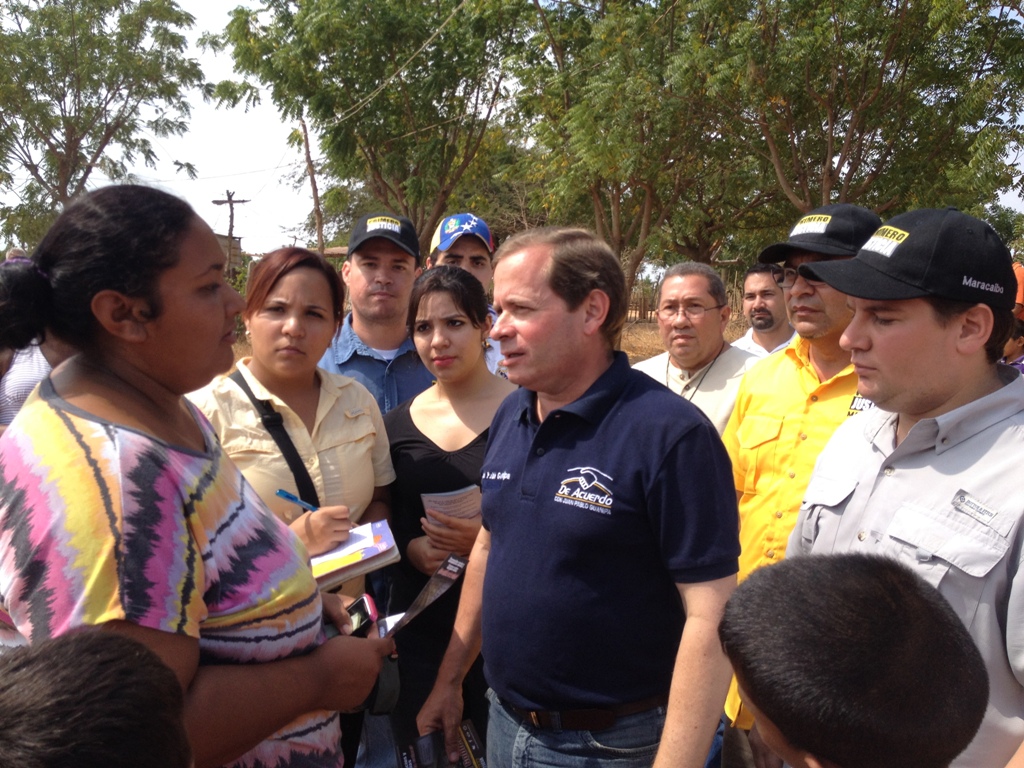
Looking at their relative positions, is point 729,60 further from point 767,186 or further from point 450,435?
point 450,435

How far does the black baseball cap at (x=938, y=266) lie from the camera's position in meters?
1.84

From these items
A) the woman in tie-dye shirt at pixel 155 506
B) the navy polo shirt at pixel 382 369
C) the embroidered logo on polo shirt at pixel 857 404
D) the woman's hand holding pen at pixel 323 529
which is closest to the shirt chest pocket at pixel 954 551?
the embroidered logo on polo shirt at pixel 857 404

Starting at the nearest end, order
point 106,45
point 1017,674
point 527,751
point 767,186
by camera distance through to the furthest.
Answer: point 1017,674 < point 527,751 < point 767,186 < point 106,45

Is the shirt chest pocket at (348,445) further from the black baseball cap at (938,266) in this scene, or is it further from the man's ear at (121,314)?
the black baseball cap at (938,266)

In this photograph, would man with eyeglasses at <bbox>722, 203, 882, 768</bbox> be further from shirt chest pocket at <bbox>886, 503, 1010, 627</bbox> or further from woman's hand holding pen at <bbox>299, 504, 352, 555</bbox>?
woman's hand holding pen at <bbox>299, 504, 352, 555</bbox>

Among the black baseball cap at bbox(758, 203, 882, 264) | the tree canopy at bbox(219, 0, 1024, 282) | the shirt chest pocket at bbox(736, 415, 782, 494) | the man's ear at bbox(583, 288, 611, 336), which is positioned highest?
the tree canopy at bbox(219, 0, 1024, 282)

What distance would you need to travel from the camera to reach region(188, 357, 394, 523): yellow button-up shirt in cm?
254

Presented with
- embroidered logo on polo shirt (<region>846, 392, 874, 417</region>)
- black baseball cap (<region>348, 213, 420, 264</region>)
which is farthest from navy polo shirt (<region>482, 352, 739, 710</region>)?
black baseball cap (<region>348, 213, 420, 264</region>)

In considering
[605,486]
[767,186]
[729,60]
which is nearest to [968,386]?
[605,486]

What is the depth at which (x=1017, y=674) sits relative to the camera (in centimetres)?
162

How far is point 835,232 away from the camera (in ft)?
9.70

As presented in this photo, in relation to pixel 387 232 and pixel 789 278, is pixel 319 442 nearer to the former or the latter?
pixel 387 232

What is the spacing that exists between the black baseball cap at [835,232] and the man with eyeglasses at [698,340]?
1282 millimetres

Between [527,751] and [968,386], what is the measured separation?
4.53 feet
